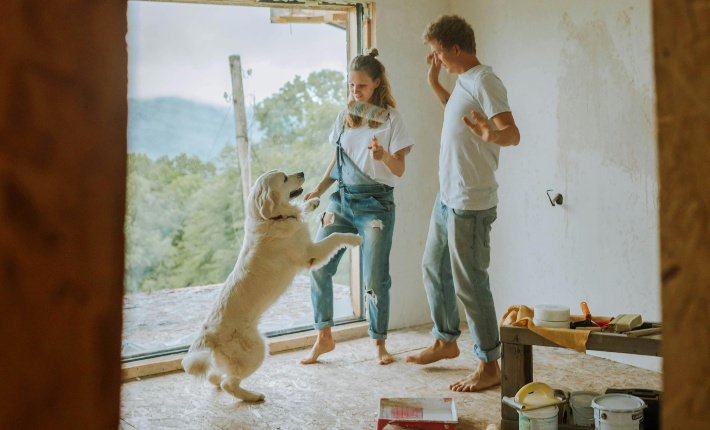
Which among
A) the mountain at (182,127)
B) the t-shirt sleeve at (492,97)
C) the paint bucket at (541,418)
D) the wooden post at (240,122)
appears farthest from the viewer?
the wooden post at (240,122)

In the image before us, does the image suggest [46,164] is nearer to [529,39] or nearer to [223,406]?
[223,406]

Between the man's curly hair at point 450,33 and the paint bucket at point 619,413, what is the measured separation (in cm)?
180

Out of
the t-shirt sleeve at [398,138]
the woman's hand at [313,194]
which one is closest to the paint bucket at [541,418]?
the t-shirt sleeve at [398,138]

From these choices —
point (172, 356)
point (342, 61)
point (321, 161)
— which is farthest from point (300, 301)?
point (342, 61)

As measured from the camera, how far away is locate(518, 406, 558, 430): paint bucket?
271cm

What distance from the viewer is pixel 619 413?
2555 mm

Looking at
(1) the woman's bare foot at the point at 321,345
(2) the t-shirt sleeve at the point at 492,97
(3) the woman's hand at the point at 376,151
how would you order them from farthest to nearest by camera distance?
(1) the woman's bare foot at the point at 321,345 → (3) the woman's hand at the point at 376,151 → (2) the t-shirt sleeve at the point at 492,97

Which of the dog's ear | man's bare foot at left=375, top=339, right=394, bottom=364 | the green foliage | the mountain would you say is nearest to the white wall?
the green foliage

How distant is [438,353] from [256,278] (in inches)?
46.3

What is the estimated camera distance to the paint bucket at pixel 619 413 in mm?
2545

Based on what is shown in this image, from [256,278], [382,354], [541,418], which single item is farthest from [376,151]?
[541,418]

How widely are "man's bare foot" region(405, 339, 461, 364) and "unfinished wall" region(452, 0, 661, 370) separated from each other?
968 mm

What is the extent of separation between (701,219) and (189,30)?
4.87 metres

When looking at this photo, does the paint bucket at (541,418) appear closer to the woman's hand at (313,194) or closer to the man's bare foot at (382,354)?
the man's bare foot at (382,354)
